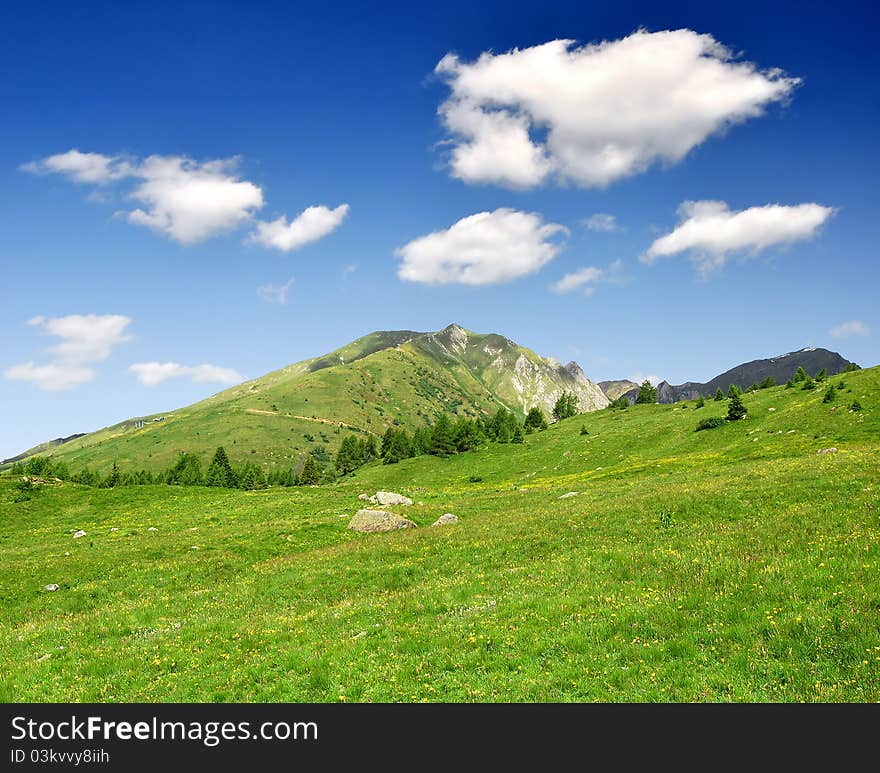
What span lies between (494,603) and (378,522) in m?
19.1

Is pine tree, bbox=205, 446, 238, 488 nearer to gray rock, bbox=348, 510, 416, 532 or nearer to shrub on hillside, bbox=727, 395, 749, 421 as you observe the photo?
gray rock, bbox=348, 510, 416, 532

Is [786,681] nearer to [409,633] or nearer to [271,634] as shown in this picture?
[409,633]

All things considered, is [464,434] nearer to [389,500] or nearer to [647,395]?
[647,395]

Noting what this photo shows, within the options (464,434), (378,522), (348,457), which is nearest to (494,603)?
(378,522)

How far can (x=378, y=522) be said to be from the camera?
3575 cm

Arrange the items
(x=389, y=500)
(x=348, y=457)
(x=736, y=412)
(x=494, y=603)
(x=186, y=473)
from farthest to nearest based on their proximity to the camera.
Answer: (x=348, y=457), (x=186, y=473), (x=736, y=412), (x=389, y=500), (x=494, y=603)

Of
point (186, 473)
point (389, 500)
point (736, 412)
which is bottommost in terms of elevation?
point (389, 500)

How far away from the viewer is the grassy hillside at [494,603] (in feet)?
39.9

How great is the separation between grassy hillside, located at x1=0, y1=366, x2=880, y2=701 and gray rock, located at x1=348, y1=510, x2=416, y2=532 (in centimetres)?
132

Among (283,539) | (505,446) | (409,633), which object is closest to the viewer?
(409,633)

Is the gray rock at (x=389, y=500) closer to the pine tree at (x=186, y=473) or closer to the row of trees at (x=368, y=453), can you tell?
the row of trees at (x=368, y=453)
